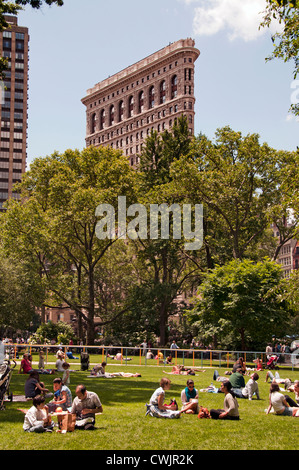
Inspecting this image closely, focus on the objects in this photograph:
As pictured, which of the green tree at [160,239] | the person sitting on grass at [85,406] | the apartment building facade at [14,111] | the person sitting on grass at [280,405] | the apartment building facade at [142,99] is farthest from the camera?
the apartment building facade at [14,111]

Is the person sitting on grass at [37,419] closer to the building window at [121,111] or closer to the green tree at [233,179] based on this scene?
the green tree at [233,179]

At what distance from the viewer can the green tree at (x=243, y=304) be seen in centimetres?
3488

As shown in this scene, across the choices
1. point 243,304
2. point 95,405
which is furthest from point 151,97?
point 95,405

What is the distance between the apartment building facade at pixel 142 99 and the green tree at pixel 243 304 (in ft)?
247

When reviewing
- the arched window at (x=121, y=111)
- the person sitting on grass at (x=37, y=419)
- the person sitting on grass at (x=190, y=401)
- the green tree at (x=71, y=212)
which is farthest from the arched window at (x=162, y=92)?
the person sitting on grass at (x=37, y=419)

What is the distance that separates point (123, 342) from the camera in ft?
163

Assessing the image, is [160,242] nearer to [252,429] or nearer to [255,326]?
[255,326]

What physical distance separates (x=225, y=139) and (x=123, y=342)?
68.8 feet

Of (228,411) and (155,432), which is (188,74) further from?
(155,432)

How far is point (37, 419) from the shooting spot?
1098 cm

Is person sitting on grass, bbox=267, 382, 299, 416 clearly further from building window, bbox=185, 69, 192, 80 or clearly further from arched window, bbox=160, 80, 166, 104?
arched window, bbox=160, 80, 166, 104

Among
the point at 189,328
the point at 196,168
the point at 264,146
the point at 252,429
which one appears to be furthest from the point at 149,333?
the point at 252,429

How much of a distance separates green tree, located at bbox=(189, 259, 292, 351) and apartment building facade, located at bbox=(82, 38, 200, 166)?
75.4 meters

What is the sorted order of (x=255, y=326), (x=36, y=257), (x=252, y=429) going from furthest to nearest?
(x=36, y=257) → (x=255, y=326) → (x=252, y=429)
